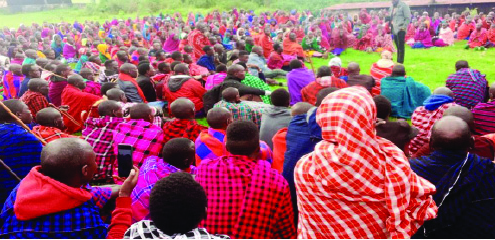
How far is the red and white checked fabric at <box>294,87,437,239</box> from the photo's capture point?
76.5 inches

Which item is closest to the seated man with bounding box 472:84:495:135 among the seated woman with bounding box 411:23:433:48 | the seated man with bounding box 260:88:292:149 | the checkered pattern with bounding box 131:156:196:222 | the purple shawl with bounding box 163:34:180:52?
the seated man with bounding box 260:88:292:149

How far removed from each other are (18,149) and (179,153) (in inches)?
56.5

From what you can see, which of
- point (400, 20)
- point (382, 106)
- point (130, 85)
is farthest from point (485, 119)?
point (400, 20)

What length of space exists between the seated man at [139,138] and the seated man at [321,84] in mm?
2679

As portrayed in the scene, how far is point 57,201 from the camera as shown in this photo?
75.3 inches

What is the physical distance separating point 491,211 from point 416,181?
62 cm

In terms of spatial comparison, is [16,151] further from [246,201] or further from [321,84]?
[321,84]

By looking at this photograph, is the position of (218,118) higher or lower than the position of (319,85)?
higher

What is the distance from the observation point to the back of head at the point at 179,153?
2.73 m

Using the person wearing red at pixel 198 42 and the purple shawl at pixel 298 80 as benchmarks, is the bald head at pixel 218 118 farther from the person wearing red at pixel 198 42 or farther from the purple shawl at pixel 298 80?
the person wearing red at pixel 198 42

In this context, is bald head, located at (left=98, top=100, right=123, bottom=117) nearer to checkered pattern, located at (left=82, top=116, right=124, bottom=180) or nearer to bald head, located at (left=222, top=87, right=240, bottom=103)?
checkered pattern, located at (left=82, top=116, right=124, bottom=180)

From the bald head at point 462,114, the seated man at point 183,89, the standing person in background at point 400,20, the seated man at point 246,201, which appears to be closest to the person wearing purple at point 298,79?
the seated man at point 183,89

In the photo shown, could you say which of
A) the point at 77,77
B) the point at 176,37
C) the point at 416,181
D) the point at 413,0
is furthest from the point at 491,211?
the point at 413,0

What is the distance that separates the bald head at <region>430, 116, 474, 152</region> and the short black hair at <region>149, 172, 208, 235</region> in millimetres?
1570
